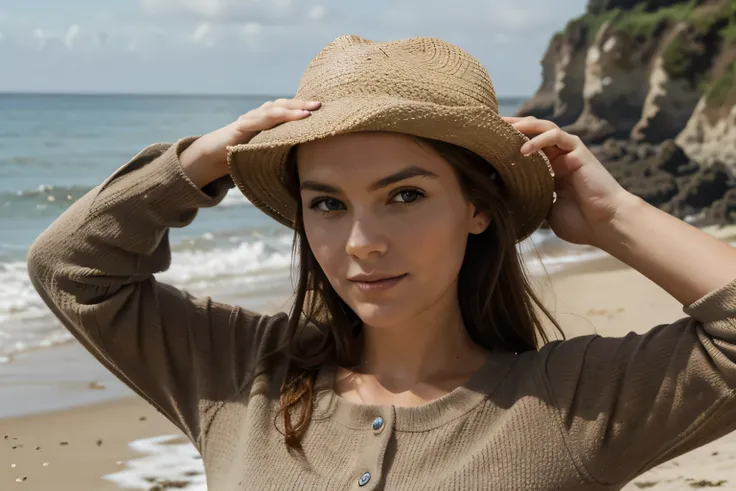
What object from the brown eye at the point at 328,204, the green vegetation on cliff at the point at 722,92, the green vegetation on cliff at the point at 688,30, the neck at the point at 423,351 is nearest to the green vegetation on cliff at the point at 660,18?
the green vegetation on cliff at the point at 688,30

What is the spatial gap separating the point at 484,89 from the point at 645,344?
0.70m

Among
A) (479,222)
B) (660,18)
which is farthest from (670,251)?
(660,18)

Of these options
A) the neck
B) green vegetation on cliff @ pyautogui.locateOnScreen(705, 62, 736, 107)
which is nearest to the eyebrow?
the neck

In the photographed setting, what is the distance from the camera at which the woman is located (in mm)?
2150

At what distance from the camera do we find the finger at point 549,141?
2.24 meters

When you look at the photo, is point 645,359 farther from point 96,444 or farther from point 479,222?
point 96,444

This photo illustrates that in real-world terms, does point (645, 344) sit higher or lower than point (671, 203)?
higher

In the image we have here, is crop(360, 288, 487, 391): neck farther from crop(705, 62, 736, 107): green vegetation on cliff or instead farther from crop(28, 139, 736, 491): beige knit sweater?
crop(705, 62, 736, 107): green vegetation on cliff

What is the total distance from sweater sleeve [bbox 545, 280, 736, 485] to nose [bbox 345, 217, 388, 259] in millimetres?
515

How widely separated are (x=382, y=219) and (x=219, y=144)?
0.48m

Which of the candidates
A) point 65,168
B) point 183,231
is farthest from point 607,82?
point 183,231

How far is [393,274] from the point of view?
7.26 feet

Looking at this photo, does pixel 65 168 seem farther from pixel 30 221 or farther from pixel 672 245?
pixel 672 245

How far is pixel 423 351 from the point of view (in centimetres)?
249
